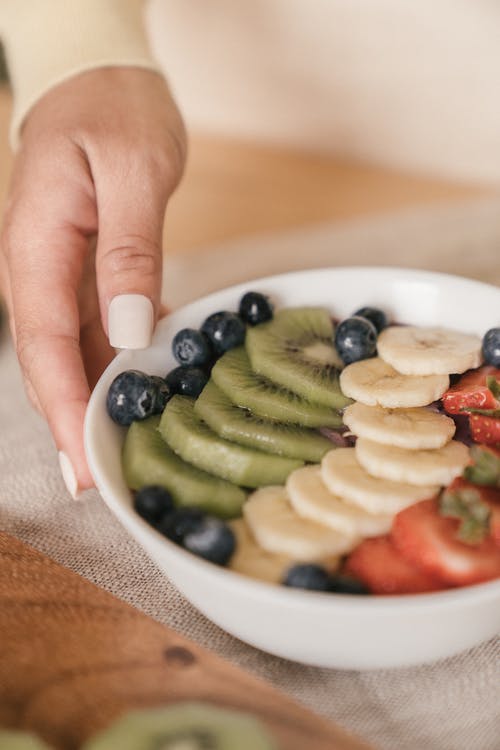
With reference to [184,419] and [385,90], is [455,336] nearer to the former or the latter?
[184,419]

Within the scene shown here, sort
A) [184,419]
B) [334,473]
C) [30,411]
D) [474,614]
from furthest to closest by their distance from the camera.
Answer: [30,411]
[184,419]
[334,473]
[474,614]

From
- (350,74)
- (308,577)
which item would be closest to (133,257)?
(308,577)

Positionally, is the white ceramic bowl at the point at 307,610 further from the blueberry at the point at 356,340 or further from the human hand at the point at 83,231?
the blueberry at the point at 356,340

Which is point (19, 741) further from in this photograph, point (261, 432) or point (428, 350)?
point (428, 350)

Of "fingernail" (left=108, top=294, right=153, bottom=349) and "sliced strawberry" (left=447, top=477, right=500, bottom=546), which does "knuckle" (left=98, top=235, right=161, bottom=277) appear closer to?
"fingernail" (left=108, top=294, right=153, bottom=349)

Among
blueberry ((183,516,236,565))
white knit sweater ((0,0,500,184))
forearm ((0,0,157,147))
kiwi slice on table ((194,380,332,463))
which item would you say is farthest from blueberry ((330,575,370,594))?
white knit sweater ((0,0,500,184))

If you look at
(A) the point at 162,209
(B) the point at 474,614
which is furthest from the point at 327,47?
(B) the point at 474,614
